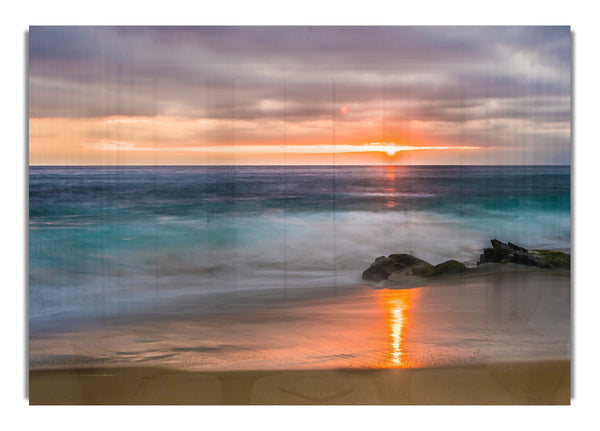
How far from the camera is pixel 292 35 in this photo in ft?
11.1

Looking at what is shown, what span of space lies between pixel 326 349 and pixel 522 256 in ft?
5.18

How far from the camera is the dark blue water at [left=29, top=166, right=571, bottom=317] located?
11.1ft

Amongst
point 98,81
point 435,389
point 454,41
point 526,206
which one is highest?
point 454,41

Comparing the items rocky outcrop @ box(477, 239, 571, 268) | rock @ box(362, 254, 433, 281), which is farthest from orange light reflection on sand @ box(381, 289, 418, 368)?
rocky outcrop @ box(477, 239, 571, 268)

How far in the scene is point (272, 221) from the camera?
3.42 meters

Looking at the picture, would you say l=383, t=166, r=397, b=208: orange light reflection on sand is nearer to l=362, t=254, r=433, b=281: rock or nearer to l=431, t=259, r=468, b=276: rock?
l=362, t=254, r=433, b=281: rock

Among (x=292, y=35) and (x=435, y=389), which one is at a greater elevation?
(x=292, y=35)

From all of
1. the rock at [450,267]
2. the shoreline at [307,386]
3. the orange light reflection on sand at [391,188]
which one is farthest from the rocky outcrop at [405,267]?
the shoreline at [307,386]

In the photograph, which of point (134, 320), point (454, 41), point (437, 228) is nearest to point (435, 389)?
point (437, 228)

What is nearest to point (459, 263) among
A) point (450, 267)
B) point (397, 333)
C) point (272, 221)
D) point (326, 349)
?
point (450, 267)

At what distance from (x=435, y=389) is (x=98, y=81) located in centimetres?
327

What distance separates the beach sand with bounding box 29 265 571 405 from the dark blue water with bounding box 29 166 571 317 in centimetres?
18

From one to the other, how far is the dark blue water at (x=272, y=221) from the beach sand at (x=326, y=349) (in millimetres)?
177
